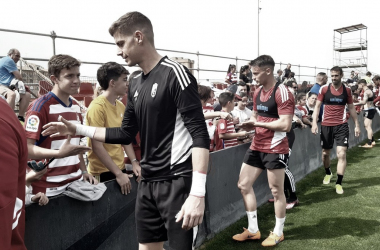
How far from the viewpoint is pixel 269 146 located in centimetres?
422

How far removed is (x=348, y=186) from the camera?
6.79m

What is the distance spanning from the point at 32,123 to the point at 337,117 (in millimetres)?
5843

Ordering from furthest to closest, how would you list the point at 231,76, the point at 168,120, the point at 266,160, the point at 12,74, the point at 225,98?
1. the point at 231,76
2. the point at 12,74
3. the point at 225,98
4. the point at 266,160
5. the point at 168,120

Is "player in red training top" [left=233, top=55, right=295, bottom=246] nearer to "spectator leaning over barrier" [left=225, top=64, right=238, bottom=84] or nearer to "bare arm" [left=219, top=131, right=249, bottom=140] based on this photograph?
"bare arm" [left=219, top=131, right=249, bottom=140]

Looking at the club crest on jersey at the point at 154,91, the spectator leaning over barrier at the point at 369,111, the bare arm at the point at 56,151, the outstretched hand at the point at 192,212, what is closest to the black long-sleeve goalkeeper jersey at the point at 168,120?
the club crest on jersey at the point at 154,91

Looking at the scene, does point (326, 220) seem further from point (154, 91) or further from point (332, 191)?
point (154, 91)

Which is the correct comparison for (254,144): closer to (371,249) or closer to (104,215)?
(371,249)

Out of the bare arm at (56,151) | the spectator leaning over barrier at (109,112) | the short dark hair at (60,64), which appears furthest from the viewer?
the spectator leaning over barrier at (109,112)

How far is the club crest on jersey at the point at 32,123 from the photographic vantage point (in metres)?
2.58

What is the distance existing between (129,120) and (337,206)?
4465mm

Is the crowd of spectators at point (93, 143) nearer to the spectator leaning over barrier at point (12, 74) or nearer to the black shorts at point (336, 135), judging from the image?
the spectator leaning over barrier at point (12, 74)

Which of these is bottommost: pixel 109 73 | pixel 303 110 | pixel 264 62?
pixel 303 110

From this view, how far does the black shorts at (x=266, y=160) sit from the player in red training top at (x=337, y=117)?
2630mm

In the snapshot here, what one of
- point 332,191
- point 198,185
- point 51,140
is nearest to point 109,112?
point 51,140
